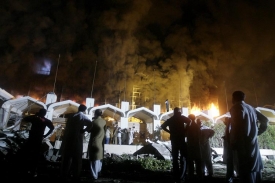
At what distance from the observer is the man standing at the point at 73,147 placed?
184 inches

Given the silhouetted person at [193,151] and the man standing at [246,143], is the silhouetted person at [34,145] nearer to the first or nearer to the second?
the silhouetted person at [193,151]

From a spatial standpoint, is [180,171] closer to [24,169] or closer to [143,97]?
[24,169]

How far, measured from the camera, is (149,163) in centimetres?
850

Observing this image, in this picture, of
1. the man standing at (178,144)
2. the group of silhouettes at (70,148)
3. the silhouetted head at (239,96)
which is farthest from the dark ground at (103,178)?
the silhouetted head at (239,96)

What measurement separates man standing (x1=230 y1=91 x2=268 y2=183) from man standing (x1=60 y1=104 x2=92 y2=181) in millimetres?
3495

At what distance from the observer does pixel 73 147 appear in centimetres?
484

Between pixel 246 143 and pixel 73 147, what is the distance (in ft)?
12.4

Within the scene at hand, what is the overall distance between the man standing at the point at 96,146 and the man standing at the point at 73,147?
0.30 metres

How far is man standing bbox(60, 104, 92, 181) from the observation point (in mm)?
4680

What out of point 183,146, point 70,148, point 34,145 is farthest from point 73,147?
point 183,146

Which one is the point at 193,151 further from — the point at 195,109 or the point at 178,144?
the point at 195,109

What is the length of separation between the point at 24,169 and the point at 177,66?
3351 cm

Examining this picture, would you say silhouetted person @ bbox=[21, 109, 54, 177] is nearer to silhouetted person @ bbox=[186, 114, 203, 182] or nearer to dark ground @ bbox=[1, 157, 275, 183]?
dark ground @ bbox=[1, 157, 275, 183]

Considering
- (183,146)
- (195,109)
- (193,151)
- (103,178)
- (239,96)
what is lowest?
(103,178)
